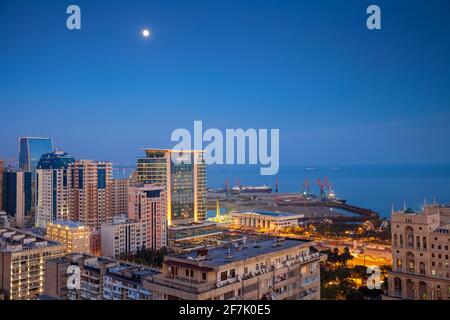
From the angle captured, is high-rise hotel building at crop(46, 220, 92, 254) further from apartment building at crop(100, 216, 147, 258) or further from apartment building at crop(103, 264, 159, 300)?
apartment building at crop(103, 264, 159, 300)

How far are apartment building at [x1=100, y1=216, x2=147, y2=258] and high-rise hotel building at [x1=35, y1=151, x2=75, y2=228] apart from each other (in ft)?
8.75

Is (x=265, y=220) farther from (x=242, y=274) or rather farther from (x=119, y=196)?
(x=242, y=274)

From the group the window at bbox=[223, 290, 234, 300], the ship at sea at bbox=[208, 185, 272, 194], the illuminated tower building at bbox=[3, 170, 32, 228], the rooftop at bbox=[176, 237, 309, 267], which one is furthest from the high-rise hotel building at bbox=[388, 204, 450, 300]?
the ship at sea at bbox=[208, 185, 272, 194]

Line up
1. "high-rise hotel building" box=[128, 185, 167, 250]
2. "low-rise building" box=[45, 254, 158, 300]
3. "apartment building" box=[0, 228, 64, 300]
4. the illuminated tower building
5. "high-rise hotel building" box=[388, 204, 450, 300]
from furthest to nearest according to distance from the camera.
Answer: the illuminated tower building → "high-rise hotel building" box=[128, 185, 167, 250] → "apartment building" box=[0, 228, 64, 300] → "high-rise hotel building" box=[388, 204, 450, 300] → "low-rise building" box=[45, 254, 158, 300]

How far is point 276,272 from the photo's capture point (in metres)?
3.29

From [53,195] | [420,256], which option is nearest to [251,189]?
[53,195]

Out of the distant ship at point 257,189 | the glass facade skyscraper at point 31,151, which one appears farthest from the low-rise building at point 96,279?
the distant ship at point 257,189

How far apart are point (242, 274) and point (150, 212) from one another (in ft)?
18.2

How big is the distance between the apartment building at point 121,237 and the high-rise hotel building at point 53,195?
2667 millimetres

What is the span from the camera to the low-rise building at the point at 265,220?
10.7 m

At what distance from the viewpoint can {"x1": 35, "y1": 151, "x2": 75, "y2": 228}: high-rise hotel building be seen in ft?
32.4

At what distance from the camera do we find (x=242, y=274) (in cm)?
307

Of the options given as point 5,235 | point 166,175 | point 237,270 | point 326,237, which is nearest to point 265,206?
point 166,175
